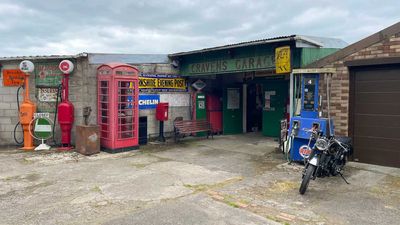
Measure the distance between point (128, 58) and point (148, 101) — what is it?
5.19 ft

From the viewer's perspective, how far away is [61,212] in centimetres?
477

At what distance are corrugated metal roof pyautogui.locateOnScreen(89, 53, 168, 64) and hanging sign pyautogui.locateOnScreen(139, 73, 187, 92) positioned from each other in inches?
20.0

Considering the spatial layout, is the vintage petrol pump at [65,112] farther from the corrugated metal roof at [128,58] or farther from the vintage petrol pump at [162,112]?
the vintage petrol pump at [162,112]

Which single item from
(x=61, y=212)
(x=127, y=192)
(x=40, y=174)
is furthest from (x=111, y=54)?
(x=61, y=212)

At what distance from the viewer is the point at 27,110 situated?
9664 millimetres

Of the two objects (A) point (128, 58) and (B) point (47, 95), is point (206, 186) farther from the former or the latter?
(B) point (47, 95)

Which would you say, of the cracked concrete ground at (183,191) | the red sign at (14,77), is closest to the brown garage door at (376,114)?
the cracked concrete ground at (183,191)

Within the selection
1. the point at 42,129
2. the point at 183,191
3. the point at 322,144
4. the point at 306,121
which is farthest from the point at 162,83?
the point at 322,144

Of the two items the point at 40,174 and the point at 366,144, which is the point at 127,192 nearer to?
the point at 40,174

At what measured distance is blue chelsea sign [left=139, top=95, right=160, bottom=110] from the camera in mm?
10859

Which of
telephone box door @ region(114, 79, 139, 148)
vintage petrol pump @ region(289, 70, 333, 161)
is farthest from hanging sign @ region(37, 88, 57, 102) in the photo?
vintage petrol pump @ region(289, 70, 333, 161)

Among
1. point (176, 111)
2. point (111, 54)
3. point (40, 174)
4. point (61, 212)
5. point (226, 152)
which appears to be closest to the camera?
point (61, 212)

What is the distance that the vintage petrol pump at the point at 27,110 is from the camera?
9523 mm

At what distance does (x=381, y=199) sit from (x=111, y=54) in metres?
8.23
